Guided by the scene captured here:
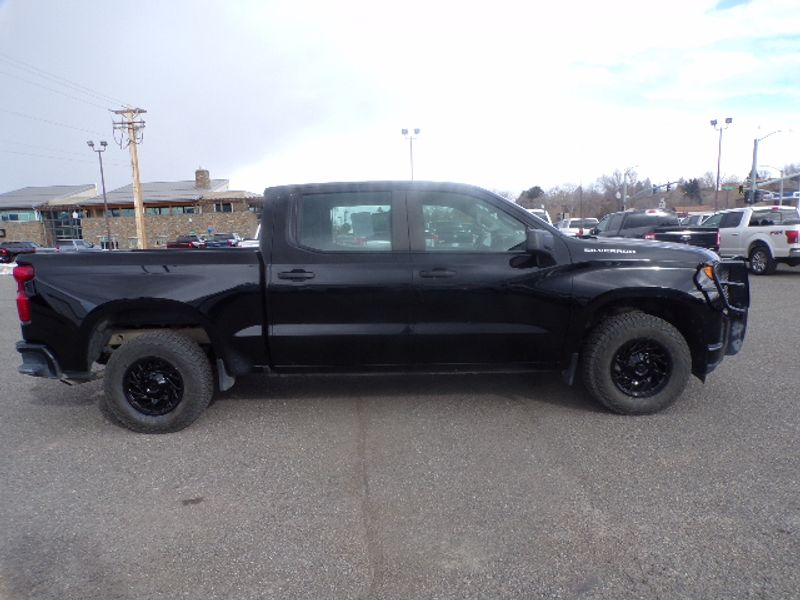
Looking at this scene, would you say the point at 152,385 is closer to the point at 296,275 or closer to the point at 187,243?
the point at 296,275

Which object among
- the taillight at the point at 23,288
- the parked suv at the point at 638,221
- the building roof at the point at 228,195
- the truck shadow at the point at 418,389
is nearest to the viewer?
the taillight at the point at 23,288

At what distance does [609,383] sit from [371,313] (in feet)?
6.33

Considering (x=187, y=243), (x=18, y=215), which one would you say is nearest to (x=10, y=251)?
(x=187, y=243)

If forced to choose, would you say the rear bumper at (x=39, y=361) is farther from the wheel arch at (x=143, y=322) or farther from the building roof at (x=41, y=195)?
the building roof at (x=41, y=195)

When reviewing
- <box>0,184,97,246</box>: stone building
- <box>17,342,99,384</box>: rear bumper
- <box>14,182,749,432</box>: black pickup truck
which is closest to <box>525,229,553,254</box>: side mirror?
<box>14,182,749,432</box>: black pickup truck

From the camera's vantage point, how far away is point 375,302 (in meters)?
4.58

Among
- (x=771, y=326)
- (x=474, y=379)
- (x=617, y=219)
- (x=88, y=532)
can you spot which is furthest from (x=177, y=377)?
(x=617, y=219)

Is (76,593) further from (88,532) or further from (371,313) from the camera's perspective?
(371,313)

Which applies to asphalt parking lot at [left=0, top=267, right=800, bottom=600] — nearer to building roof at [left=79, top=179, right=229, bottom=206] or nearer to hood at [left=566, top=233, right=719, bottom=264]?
hood at [left=566, top=233, right=719, bottom=264]

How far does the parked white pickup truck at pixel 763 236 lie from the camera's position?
1505cm

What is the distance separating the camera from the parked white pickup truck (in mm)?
15047

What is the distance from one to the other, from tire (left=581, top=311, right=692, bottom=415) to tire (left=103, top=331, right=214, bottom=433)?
3.03 metres

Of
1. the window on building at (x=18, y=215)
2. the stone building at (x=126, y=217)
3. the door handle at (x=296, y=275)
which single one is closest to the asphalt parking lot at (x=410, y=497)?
the door handle at (x=296, y=275)

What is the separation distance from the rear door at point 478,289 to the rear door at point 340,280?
149mm
